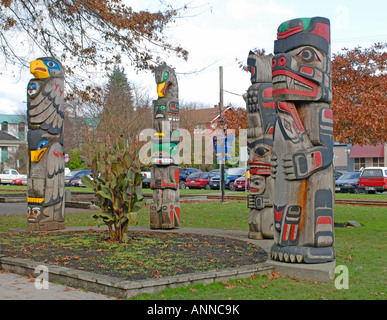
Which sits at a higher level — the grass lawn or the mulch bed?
the mulch bed

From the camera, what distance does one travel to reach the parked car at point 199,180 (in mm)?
35281

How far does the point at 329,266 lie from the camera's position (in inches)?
267

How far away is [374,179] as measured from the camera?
2817cm

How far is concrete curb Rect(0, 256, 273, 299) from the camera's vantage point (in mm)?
5859

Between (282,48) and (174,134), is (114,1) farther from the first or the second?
(282,48)

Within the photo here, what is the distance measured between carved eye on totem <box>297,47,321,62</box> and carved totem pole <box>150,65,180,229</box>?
5.91m

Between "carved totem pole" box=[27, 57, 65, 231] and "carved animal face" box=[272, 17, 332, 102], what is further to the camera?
"carved totem pole" box=[27, 57, 65, 231]

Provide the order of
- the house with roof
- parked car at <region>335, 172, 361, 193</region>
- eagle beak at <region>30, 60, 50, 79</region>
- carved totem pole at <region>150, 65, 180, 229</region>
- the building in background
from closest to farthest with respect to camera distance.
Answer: eagle beak at <region>30, 60, 50, 79</region> < carved totem pole at <region>150, 65, 180, 229</region> < parked car at <region>335, 172, 361, 193</region> < the building in background < the house with roof

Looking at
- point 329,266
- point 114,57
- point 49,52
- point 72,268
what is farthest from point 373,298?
point 49,52

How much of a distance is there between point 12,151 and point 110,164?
174ft

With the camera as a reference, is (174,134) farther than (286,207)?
Yes

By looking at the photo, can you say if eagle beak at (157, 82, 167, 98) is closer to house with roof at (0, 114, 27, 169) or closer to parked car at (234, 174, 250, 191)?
parked car at (234, 174, 250, 191)

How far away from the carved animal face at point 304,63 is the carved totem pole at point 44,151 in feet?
23.0

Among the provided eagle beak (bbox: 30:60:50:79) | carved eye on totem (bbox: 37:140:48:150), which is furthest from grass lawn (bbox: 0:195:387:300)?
eagle beak (bbox: 30:60:50:79)
